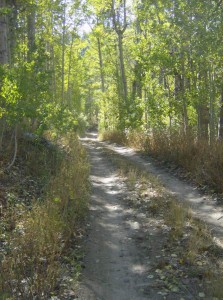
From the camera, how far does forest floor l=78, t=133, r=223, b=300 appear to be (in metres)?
4.65

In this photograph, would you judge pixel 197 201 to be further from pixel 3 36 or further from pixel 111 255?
pixel 3 36

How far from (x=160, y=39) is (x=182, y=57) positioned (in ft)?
3.74

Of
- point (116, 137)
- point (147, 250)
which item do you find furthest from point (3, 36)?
point (116, 137)

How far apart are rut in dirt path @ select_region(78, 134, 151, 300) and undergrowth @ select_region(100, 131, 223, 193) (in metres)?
2.34

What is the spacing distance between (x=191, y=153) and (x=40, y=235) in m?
7.31

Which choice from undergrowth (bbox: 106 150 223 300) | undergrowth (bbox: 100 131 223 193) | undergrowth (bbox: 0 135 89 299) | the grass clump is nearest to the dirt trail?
undergrowth (bbox: 106 150 223 300)

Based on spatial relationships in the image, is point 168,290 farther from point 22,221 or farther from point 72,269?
point 22,221

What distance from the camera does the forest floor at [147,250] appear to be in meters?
4.65

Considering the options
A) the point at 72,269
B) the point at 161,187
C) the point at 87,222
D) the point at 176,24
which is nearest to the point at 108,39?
the point at 176,24

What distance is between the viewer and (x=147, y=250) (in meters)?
5.89

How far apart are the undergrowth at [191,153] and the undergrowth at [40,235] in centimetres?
332

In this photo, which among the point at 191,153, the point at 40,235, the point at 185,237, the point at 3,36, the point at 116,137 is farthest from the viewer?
the point at 116,137

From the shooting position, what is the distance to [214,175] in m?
9.01

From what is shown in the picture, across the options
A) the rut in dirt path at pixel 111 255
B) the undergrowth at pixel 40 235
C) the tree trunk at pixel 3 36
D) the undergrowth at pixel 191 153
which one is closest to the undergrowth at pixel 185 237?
the rut in dirt path at pixel 111 255
